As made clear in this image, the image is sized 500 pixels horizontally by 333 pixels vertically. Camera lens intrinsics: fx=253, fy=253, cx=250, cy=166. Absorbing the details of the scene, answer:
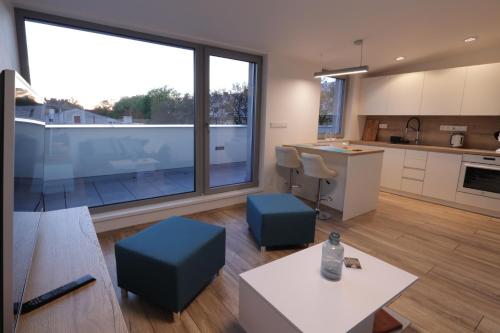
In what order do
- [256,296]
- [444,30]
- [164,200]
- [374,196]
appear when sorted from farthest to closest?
1. [374,196]
2. [164,200]
3. [444,30]
4. [256,296]

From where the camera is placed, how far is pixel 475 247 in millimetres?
2820

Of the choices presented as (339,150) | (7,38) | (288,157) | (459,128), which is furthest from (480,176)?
(7,38)

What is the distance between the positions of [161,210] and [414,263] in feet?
9.48

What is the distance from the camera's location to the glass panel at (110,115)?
2.58 m

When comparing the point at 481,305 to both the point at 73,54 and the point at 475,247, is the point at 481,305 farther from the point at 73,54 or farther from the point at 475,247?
the point at 73,54

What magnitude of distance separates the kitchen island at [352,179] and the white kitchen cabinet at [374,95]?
1.96 metres

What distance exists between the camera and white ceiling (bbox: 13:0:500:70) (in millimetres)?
A: 2436

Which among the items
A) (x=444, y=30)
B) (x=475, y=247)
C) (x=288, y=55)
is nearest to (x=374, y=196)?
(x=475, y=247)

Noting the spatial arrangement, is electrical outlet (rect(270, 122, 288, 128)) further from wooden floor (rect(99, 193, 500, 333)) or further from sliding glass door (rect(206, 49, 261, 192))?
wooden floor (rect(99, 193, 500, 333))

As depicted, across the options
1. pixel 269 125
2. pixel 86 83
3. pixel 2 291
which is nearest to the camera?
pixel 2 291

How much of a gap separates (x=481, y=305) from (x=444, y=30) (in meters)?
3.08

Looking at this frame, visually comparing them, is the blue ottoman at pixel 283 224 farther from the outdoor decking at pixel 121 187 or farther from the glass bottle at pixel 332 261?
the outdoor decking at pixel 121 187

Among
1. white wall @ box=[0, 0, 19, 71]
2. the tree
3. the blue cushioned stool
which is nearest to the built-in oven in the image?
the blue cushioned stool

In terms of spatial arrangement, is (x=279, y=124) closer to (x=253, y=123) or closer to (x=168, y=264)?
(x=253, y=123)
